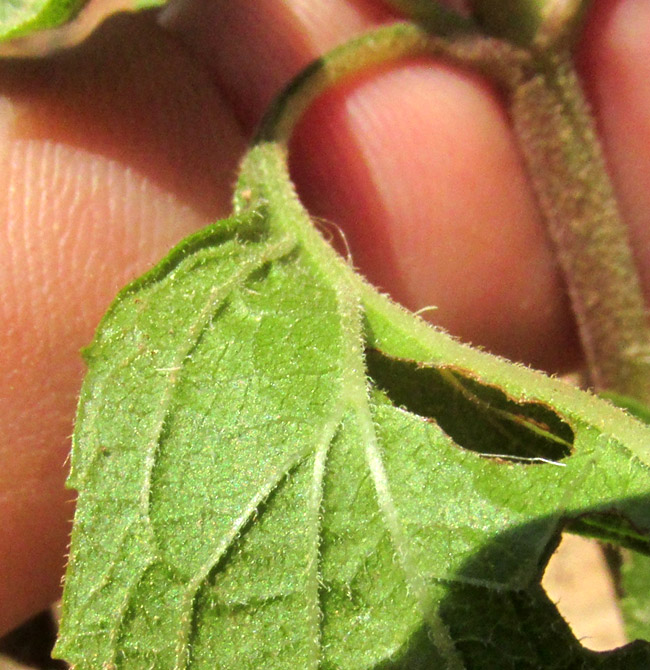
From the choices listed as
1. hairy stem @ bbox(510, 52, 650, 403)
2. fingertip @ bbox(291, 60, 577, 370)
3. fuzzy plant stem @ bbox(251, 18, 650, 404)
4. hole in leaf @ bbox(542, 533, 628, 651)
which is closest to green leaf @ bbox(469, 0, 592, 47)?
fuzzy plant stem @ bbox(251, 18, 650, 404)

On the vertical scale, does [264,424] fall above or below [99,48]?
below

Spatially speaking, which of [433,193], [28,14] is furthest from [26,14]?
[433,193]

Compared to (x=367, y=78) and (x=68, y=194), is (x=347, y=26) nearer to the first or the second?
(x=367, y=78)

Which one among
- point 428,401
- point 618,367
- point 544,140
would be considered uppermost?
point 428,401

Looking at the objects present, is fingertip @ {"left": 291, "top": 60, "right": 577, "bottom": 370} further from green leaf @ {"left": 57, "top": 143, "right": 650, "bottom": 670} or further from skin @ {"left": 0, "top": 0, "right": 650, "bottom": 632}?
green leaf @ {"left": 57, "top": 143, "right": 650, "bottom": 670}

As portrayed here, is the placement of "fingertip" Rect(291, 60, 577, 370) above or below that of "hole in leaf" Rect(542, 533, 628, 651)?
above

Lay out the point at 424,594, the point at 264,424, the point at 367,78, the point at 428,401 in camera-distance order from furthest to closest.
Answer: the point at 367,78 → the point at 428,401 → the point at 264,424 → the point at 424,594

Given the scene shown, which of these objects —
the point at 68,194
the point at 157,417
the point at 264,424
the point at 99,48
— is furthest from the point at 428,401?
the point at 99,48

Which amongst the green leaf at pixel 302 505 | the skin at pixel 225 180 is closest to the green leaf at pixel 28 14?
the skin at pixel 225 180

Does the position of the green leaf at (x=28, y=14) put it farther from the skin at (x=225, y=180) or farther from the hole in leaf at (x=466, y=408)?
the hole in leaf at (x=466, y=408)
